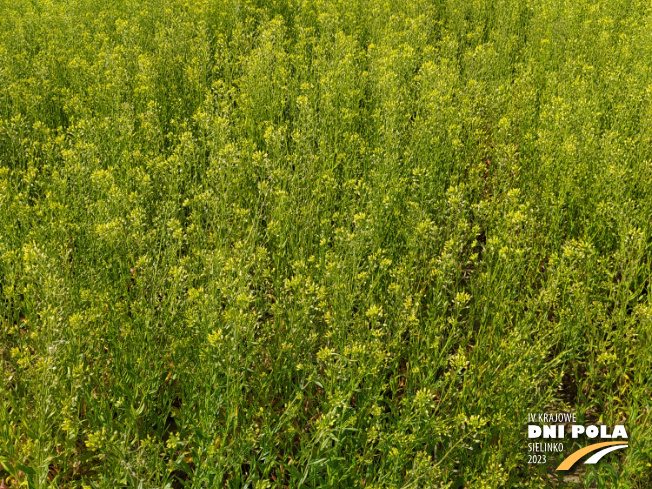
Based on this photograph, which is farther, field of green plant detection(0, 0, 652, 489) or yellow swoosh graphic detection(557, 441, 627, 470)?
yellow swoosh graphic detection(557, 441, 627, 470)

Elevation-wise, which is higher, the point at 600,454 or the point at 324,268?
the point at 324,268

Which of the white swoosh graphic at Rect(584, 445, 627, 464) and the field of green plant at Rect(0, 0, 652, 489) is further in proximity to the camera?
the white swoosh graphic at Rect(584, 445, 627, 464)

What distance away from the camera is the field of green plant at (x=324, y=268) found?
2.38 meters

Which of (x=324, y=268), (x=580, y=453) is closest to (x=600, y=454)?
(x=580, y=453)

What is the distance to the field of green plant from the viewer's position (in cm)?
238

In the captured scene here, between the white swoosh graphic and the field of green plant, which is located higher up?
the field of green plant

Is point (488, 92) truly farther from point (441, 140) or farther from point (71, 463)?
point (71, 463)

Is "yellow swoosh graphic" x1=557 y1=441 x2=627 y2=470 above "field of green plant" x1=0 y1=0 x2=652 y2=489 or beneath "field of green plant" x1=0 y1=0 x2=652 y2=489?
beneath

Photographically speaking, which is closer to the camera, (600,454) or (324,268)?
(600,454)

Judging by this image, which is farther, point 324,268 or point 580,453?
point 324,268

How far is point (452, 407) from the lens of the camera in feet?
9.43

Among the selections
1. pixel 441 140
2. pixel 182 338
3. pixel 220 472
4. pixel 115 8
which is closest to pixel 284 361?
pixel 182 338

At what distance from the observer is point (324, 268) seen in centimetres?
304

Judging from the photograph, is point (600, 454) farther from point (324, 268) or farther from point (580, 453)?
point (324, 268)
